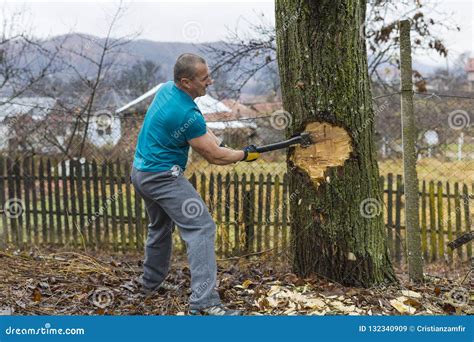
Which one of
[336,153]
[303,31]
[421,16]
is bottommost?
[336,153]

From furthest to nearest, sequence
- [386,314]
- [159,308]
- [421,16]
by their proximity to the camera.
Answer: [421,16], [159,308], [386,314]

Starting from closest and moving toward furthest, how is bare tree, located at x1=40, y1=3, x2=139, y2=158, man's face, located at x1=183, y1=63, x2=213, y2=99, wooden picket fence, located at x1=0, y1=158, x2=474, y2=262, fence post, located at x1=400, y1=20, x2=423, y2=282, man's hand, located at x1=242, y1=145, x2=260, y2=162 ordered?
man's face, located at x1=183, y1=63, x2=213, y2=99 < man's hand, located at x1=242, y1=145, x2=260, y2=162 < fence post, located at x1=400, y1=20, x2=423, y2=282 < wooden picket fence, located at x1=0, y1=158, x2=474, y2=262 < bare tree, located at x1=40, y1=3, x2=139, y2=158

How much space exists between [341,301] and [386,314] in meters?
0.32

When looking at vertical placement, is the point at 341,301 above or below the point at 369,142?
below

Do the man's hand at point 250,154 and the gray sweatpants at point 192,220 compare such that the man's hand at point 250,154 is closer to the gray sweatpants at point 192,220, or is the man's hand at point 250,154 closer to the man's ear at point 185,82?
the gray sweatpants at point 192,220

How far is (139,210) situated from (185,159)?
12.4ft

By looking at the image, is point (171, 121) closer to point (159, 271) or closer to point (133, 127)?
point (159, 271)

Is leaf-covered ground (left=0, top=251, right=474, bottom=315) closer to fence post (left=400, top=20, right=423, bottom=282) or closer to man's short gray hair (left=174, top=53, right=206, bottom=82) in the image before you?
fence post (left=400, top=20, right=423, bottom=282)

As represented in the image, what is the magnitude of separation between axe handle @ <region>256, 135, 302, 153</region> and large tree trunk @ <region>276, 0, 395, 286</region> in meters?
0.11

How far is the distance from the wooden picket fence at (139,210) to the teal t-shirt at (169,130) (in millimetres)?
2895

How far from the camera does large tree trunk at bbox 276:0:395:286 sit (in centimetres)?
365

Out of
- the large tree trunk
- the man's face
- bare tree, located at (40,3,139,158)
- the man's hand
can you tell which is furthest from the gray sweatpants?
bare tree, located at (40,3,139,158)

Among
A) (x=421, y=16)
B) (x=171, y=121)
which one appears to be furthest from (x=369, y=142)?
(x=421, y=16)

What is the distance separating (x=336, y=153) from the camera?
373cm
